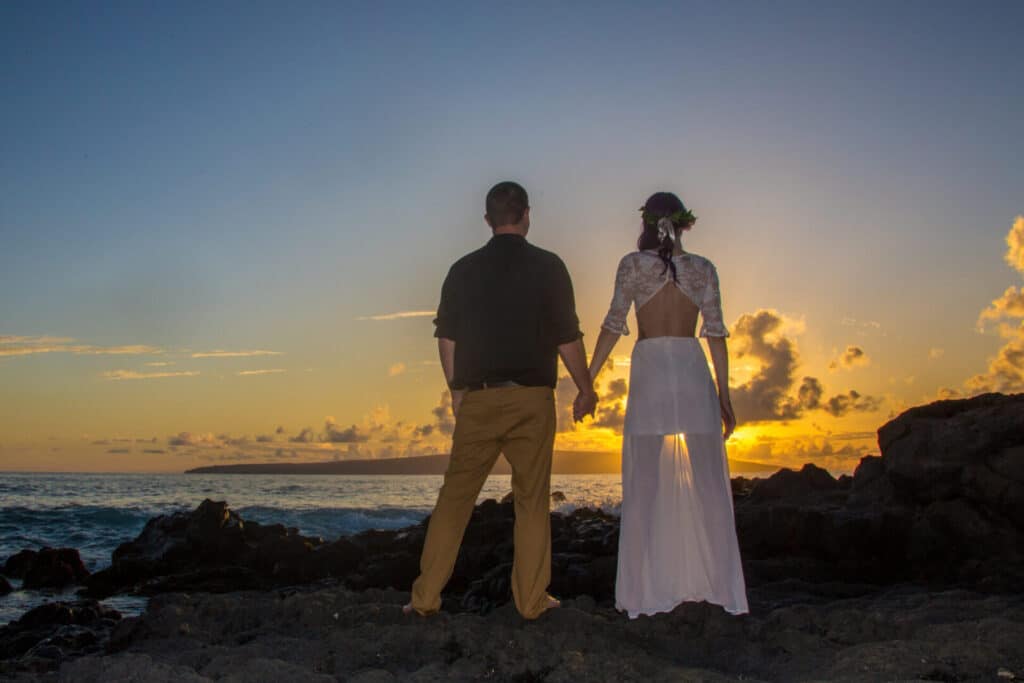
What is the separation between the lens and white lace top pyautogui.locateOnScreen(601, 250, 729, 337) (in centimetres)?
600

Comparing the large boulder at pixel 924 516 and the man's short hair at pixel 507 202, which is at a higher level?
the man's short hair at pixel 507 202

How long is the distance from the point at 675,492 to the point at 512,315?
185 centimetres

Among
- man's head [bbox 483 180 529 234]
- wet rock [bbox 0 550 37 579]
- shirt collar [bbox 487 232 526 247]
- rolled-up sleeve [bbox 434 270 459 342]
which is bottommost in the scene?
wet rock [bbox 0 550 37 579]

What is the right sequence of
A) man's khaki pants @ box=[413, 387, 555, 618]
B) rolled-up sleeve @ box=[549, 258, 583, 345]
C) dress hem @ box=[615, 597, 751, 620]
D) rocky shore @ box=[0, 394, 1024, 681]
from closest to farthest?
rocky shore @ box=[0, 394, 1024, 681] → man's khaki pants @ box=[413, 387, 555, 618] → rolled-up sleeve @ box=[549, 258, 583, 345] → dress hem @ box=[615, 597, 751, 620]

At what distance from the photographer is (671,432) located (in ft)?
19.7

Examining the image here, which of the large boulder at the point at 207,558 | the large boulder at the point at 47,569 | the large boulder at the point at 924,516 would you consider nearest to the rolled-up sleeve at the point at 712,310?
the large boulder at the point at 924,516

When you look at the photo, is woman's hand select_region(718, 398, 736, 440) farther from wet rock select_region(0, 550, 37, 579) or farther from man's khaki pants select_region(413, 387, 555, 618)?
wet rock select_region(0, 550, 37, 579)

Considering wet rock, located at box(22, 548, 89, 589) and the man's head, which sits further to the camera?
wet rock, located at box(22, 548, 89, 589)

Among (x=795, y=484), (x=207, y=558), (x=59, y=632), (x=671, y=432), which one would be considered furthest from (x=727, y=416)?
(x=207, y=558)

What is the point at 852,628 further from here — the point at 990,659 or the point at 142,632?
the point at 142,632

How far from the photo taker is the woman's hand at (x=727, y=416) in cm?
615

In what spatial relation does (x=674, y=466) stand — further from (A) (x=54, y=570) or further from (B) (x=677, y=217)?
(A) (x=54, y=570)

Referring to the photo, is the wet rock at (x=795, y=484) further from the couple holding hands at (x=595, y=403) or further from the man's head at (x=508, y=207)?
the man's head at (x=508, y=207)

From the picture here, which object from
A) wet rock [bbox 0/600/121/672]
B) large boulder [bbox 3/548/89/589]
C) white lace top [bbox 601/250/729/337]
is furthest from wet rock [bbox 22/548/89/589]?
white lace top [bbox 601/250/729/337]
